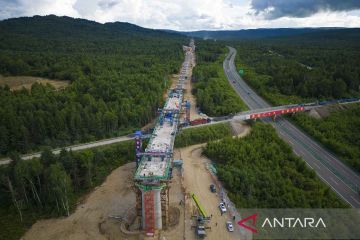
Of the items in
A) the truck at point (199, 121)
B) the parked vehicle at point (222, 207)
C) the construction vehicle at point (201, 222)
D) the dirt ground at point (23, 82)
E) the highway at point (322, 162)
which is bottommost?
the construction vehicle at point (201, 222)

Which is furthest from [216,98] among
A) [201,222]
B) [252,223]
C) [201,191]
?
[201,222]

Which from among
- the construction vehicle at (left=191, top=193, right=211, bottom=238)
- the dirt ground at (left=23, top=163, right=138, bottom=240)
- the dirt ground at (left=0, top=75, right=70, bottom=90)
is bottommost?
the dirt ground at (left=23, top=163, right=138, bottom=240)

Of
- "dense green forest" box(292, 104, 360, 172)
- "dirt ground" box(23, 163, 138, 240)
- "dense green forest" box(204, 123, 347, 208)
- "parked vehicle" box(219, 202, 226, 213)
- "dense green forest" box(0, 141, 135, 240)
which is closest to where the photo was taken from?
"dirt ground" box(23, 163, 138, 240)

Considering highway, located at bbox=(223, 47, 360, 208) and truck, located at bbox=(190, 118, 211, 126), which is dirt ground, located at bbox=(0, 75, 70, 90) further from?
highway, located at bbox=(223, 47, 360, 208)

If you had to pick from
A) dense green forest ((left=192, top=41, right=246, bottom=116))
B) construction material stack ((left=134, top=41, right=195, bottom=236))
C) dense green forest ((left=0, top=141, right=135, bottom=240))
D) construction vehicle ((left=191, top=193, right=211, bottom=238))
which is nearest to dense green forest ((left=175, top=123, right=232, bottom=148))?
dense green forest ((left=192, top=41, right=246, bottom=116))

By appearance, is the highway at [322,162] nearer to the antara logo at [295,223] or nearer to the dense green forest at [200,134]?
the antara logo at [295,223]

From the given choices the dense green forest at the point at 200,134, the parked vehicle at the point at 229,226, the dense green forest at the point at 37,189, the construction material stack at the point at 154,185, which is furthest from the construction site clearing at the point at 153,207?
the dense green forest at the point at 200,134
